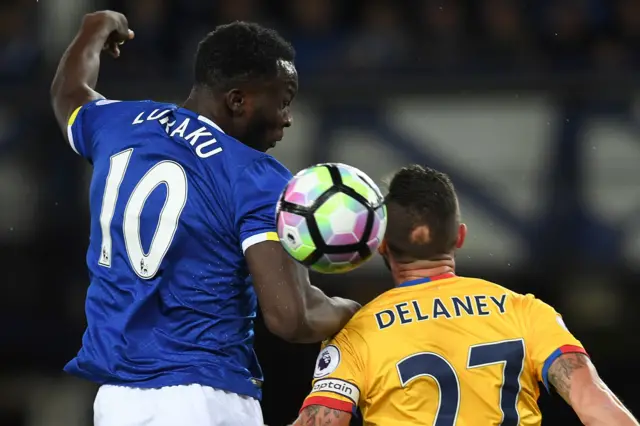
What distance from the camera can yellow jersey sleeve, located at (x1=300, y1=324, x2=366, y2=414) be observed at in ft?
10.4

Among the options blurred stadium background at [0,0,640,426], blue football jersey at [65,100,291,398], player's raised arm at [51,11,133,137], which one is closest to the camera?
blue football jersey at [65,100,291,398]

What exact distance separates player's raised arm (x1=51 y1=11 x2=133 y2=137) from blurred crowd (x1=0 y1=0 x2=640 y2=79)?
10.4ft

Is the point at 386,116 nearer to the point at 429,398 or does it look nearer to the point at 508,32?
the point at 508,32

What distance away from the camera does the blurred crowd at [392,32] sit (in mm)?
7664

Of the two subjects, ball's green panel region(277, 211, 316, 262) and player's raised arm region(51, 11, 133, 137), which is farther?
player's raised arm region(51, 11, 133, 137)

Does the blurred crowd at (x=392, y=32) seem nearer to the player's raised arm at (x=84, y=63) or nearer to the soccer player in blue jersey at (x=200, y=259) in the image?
the player's raised arm at (x=84, y=63)

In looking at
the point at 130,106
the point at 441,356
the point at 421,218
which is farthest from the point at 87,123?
the point at 441,356

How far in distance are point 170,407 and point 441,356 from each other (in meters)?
0.82

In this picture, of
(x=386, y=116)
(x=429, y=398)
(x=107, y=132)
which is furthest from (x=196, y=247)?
(x=386, y=116)

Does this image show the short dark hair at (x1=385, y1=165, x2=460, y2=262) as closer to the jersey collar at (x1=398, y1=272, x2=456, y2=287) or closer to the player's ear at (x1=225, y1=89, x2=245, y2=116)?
the jersey collar at (x1=398, y1=272, x2=456, y2=287)

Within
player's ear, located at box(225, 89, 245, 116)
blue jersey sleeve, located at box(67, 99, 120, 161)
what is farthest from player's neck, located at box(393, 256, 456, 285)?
blue jersey sleeve, located at box(67, 99, 120, 161)

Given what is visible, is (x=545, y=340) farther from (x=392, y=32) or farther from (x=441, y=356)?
(x=392, y=32)

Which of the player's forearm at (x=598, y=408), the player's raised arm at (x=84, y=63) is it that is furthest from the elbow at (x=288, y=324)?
the player's raised arm at (x=84, y=63)

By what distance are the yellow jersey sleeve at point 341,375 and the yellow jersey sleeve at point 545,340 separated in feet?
→ 1.65
